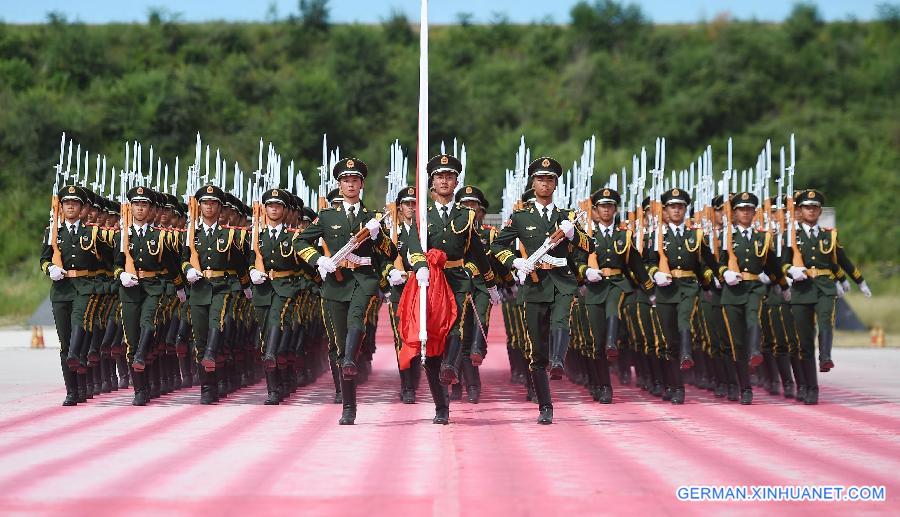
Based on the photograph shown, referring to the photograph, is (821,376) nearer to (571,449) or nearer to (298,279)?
(298,279)

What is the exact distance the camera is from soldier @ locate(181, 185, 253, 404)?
1384cm

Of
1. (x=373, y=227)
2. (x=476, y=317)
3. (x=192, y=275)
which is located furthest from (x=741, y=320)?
(x=192, y=275)

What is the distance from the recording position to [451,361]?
1118 centimetres

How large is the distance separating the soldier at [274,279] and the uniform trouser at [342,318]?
2.50 m

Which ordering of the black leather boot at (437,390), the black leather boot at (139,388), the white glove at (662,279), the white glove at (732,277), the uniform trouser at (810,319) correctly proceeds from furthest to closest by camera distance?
the white glove at (662,279) < the white glove at (732,277) < the uniform trouser at (810,319) < the black leather boot at (139,388) < the black leather boot at (437,390)

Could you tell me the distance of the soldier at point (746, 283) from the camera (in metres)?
14.4

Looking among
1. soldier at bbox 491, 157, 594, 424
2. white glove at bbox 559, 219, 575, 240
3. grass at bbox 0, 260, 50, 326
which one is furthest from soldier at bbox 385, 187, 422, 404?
grass at bbox 0, 260, 50, 326

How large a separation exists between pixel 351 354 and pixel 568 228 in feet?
5.94

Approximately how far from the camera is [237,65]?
63.7 meters

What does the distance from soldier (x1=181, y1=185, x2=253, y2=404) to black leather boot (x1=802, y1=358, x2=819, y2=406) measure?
5179 mm

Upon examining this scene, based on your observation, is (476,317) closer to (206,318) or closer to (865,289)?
(206,318)

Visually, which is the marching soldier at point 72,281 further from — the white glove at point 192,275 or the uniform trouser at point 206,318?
the uniform trouser at point 206,318

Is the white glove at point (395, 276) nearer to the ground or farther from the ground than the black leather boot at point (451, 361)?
farther from the ground

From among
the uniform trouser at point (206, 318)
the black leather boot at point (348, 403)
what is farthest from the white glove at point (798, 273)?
the uniform trouser at point (206, 318)
